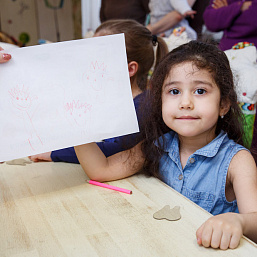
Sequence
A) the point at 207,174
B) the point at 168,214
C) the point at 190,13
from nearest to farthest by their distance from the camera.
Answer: the point at 168,214 → the point at 207,174 → the point at 190,13

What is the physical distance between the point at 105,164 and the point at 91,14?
11.2ft

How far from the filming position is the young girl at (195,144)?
0.86 meters

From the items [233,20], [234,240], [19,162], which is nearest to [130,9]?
[233,20]

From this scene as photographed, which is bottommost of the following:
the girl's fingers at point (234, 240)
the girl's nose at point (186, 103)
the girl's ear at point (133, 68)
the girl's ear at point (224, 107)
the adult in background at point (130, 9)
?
the girl's fingers at point (234, 240)

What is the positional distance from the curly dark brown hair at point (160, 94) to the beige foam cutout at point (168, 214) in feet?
0.66

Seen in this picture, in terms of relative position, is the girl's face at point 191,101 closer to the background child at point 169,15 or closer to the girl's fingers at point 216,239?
the girl's fingers at point 216,239

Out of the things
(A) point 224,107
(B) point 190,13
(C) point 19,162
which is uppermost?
(B) point 190,13

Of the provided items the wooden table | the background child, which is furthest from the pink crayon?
the background child

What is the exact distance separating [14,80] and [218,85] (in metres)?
0.50

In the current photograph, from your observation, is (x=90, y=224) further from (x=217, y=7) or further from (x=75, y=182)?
(x=217, y=7)

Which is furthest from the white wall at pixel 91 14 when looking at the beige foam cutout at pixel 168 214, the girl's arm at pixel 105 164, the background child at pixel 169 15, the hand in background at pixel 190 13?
the beige foam cutout at pixel 168 214

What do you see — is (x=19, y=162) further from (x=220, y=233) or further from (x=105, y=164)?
(x=220, y=233)

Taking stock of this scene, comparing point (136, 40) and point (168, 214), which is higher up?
point (136, 40)

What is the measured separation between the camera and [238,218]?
64 cm
